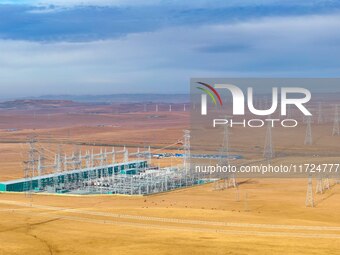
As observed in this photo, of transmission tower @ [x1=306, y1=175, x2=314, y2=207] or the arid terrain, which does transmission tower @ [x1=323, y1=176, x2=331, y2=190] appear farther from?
transmission tower @ [x1=306, y1=175, x2=314, y2=207]

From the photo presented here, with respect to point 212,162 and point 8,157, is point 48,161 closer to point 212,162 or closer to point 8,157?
point 8,157

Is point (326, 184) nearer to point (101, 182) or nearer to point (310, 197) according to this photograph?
point (310, 197)

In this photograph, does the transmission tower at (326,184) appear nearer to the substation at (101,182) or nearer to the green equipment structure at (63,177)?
the substation at (101,182)

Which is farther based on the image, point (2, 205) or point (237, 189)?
point (237, 189)

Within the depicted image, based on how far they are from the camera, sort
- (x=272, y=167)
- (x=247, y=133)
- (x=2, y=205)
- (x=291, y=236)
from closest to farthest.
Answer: (x=291, y=236), (x=2, y=205), (x=272, y=167), (x=247, y=133)

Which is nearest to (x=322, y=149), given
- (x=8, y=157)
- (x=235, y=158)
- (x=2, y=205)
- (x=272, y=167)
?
(x=235, y=158)

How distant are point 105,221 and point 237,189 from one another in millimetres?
15215

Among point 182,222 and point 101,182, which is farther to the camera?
point 101,182

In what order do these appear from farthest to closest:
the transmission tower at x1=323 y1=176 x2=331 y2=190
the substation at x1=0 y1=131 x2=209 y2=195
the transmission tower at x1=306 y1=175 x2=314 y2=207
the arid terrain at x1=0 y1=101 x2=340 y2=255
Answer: the substation at x1=0 y1=131 x2=209 y2=195 < the transmission tower at x1=323 y1=176 x2=331 y2=190 < the transmission tower at x1=306 y1=175 x2=314 y2=207 < the arid terrain at x1=0 y1=101 x2=340 y2=255

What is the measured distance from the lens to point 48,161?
7581cm

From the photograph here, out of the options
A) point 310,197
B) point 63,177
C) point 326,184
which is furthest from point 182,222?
point 63,177

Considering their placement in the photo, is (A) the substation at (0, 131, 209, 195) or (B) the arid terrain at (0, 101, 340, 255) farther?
(A) the substation at (0, 131, 209, 195)

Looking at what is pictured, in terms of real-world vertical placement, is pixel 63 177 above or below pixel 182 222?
above

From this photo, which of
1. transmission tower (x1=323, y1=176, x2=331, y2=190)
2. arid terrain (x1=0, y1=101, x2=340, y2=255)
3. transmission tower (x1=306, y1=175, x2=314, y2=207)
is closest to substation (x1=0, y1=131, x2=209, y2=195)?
arid terrain (x1=0, y1=101, x2=340, y2=255)
